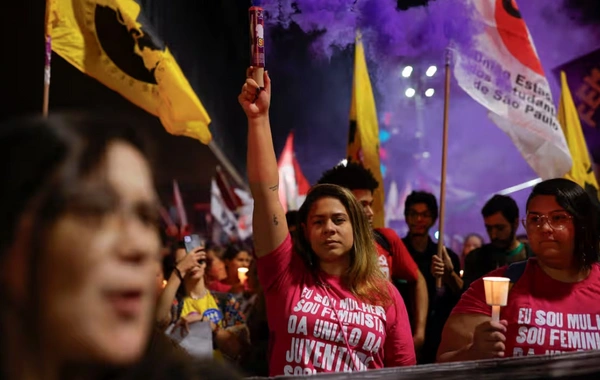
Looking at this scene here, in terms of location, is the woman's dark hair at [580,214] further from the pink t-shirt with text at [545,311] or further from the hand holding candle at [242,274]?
the hand holding candle at [242,274]

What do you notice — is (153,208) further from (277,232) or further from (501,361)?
(277,232)

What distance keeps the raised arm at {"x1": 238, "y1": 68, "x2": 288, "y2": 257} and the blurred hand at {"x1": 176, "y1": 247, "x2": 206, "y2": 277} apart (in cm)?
120

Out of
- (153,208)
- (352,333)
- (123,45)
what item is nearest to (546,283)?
(352,333)

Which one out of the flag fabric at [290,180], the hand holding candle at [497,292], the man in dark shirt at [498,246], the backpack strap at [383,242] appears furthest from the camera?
the flag fabric at [290,180]

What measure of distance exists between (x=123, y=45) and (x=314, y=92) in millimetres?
6552

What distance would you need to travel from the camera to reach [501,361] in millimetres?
1392

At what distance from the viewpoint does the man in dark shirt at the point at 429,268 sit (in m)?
3.93

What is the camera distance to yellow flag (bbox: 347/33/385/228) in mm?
5848

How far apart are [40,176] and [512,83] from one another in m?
4.89

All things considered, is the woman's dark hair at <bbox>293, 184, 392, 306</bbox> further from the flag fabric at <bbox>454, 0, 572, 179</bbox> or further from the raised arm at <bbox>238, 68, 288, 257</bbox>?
the flag fabric at <bbox>454, 0, 572, 179</bbox>

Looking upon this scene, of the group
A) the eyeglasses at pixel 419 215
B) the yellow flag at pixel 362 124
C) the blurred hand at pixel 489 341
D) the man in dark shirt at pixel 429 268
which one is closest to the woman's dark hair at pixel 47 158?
the blurred hand at pixel 489 341

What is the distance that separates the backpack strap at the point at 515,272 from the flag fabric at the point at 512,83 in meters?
2.73

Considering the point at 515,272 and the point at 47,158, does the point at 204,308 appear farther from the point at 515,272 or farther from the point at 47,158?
the point at 47,158

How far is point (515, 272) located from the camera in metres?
2.52
